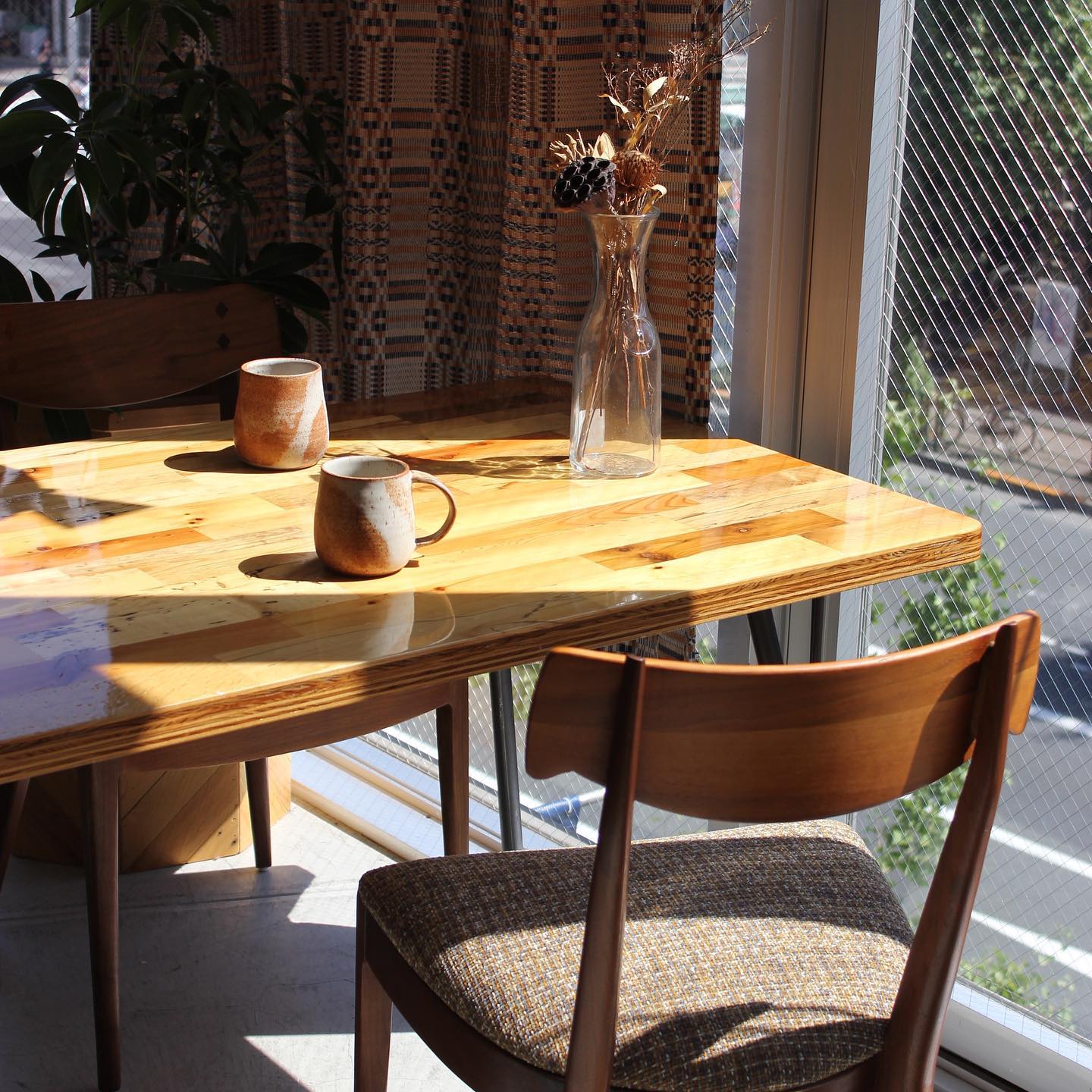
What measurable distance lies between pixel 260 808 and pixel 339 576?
1101 mm

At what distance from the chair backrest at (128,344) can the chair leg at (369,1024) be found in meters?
1.00

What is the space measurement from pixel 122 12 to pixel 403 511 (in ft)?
4.61

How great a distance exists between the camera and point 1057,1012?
170cm

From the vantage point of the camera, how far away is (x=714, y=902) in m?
1.22

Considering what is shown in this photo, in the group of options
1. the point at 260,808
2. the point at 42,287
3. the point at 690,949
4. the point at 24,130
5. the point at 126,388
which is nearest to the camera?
the point at 690,949

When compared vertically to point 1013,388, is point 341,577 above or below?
below

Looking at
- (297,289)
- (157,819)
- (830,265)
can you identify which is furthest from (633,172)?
(157,819)

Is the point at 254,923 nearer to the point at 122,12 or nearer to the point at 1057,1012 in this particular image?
the point at 1057,1012

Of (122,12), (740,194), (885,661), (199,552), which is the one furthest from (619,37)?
(885,661)

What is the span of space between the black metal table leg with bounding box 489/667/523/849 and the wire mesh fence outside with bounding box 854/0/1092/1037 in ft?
1.93

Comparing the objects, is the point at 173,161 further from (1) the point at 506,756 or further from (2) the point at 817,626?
(2) the point at 817,626

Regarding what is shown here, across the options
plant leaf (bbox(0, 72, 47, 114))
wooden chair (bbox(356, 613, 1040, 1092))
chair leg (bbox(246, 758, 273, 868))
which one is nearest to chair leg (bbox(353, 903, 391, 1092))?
wooden chair (bbox(356, 613, 1040, 1092))

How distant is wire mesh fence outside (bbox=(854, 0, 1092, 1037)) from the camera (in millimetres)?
1556

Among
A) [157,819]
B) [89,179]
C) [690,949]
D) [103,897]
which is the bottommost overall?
[157,819]
